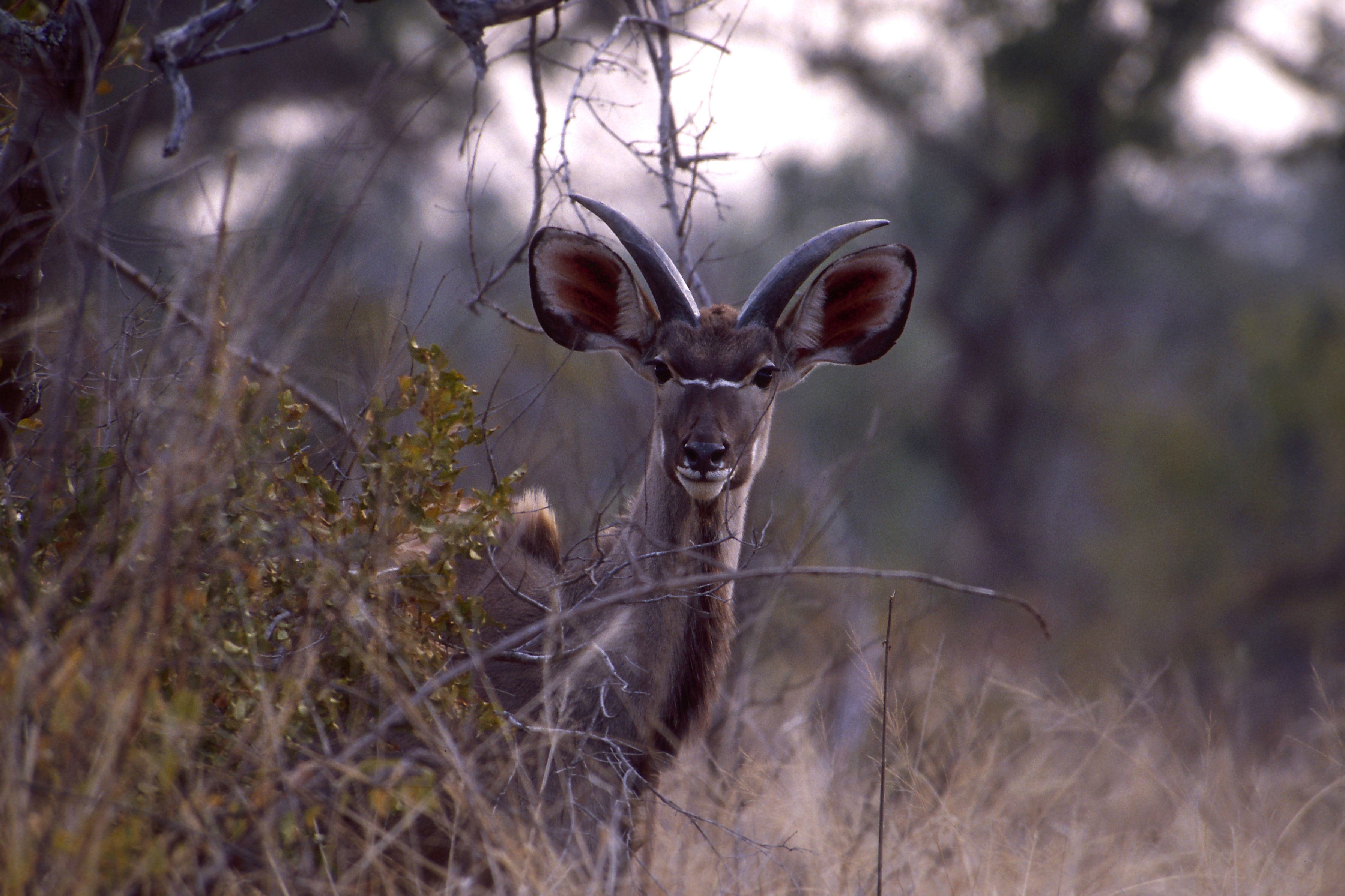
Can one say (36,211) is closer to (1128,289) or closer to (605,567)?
(605,567)

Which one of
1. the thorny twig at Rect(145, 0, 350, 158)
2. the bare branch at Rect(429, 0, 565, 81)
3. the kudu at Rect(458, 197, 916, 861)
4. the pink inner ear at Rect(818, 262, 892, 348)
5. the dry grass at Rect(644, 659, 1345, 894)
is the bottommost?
the dry grass at Rect(644, 659, 1345, 894)

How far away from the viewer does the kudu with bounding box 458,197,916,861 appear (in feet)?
13.7

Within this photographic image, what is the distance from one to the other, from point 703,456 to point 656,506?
40 cm

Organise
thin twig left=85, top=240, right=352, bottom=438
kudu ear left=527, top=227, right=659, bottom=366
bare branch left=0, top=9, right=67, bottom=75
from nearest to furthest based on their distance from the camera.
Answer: thin twig left=85, top=240, right=352, bottom=438, bare branch left=0, top=9, right=67, bottom=75, kudu ear left=527, top=227, right=659, bottom=366

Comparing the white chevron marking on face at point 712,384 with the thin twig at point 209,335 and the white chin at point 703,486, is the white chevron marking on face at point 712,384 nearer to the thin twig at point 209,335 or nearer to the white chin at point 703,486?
the white chin at point 703,486

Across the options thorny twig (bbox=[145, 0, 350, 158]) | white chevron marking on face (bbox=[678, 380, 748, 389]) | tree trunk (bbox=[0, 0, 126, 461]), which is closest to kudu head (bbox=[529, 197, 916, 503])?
white chevron marking on face (bbox=[678, 380, 748, 389])

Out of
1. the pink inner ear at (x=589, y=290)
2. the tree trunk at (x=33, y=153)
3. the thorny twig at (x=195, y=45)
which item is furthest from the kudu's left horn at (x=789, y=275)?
the tree trunk at (x=33, y=153)

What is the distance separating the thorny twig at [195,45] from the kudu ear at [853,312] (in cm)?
192

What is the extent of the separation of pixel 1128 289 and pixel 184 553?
21852 millimetres

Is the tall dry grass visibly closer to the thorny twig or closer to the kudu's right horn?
the thorny twig

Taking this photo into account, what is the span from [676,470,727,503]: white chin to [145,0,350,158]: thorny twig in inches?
73.7

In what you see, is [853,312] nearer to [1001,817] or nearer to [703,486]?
[703,486]

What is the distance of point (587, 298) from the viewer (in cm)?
498

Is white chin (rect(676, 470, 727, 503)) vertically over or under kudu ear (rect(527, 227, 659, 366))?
under
